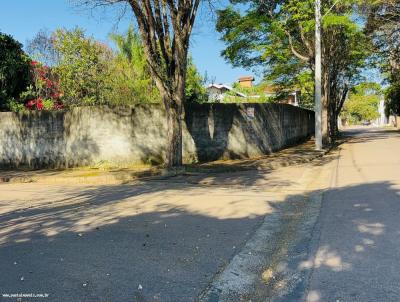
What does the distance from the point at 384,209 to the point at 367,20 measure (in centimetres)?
2544

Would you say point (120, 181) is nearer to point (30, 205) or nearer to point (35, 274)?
point (30, 205)

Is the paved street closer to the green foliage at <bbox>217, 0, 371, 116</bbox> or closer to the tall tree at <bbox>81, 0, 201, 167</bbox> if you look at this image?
the tall tree at <bbox>81, 0, 201, 167</bbox>

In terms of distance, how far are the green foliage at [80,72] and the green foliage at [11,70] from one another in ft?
7.51

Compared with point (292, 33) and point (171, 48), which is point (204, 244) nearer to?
point (171, 48)

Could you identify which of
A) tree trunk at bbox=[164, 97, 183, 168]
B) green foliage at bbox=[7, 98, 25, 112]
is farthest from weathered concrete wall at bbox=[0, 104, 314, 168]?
green foliage at bbox=[7, 98, 25, 112]

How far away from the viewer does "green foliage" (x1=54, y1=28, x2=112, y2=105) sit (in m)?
21.1

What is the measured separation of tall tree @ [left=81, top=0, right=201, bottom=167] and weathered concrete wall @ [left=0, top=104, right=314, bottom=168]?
112 inches

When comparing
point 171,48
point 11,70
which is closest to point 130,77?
point 11,70

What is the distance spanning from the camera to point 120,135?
17000 millimetres

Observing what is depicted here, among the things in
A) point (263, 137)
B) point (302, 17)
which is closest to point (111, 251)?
point (263, 137)

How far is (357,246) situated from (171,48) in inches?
401

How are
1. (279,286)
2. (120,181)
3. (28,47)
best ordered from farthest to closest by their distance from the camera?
(28,47)
(120,181)
(279,286)

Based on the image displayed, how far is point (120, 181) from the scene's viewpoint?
529 inches

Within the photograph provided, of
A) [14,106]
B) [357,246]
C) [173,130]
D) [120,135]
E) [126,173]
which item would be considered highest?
[14,106]
